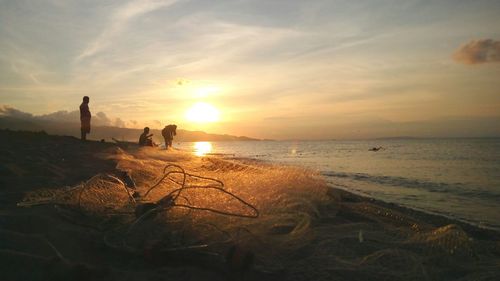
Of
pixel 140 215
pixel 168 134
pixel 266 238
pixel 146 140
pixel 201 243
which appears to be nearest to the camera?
pixel 201 243

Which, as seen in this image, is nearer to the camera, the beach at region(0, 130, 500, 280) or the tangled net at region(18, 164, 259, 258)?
the beach at region(0, 130, 500, 280)

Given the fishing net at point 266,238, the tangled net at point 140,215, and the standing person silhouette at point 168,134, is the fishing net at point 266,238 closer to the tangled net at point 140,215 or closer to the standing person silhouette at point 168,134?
the tangled net at point 140,215

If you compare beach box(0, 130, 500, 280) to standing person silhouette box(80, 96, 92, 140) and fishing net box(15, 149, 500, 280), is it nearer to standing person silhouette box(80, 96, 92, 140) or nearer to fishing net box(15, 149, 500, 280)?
fishing net box(15, 149, 500, 280)

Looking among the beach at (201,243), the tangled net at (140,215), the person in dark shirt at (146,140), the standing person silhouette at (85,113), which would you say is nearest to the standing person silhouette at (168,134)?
the person in dark shirt at (146,140)

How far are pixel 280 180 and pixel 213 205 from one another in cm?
257

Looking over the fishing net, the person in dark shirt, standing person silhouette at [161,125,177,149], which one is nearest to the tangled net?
the fishing net

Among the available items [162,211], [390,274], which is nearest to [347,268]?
[390,274]

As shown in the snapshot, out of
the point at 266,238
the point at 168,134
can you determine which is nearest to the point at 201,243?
the point at 266,238

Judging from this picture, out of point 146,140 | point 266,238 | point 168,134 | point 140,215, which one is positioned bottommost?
point 266,238

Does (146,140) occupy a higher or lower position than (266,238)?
higher

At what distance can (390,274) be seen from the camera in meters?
3.14

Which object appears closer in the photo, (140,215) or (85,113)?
(140,215)

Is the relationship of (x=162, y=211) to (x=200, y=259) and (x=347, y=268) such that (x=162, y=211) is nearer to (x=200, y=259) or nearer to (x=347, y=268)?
(x=200, y=259)

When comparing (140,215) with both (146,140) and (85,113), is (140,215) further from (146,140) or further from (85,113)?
(146,140)
